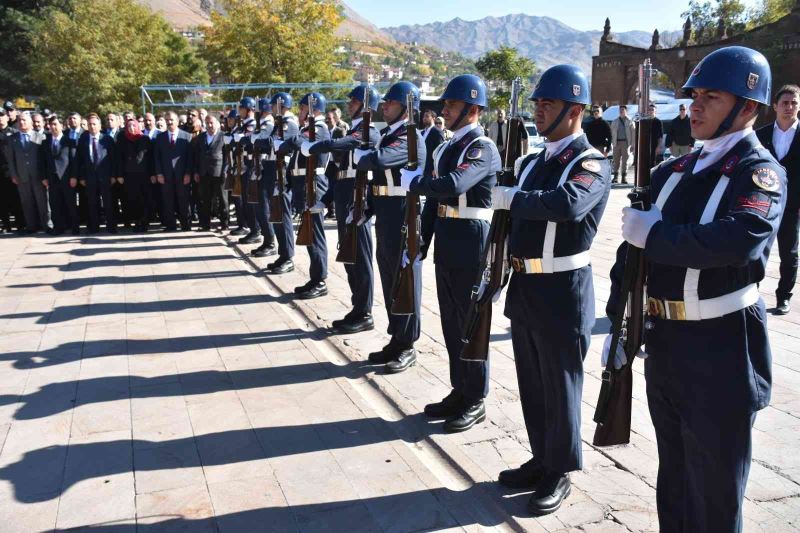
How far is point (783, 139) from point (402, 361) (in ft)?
13.1

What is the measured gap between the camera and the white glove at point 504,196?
3385 mm

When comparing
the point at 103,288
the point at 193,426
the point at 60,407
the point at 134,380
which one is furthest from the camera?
the point at 103,288

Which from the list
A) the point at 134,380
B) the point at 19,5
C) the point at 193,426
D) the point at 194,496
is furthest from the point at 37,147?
the point at 19,5

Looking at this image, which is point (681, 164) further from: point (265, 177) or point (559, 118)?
point (265, 177)

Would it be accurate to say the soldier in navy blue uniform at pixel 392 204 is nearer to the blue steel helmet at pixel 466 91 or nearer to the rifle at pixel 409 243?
the rifle at pixel 409 243

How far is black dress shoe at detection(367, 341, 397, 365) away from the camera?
571 cm

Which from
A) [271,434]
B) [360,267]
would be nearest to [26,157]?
[360,267]

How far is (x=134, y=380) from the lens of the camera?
544cm

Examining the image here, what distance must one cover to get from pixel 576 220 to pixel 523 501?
1496 mm

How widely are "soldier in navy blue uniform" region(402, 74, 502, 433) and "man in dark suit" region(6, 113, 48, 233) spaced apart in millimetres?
9882

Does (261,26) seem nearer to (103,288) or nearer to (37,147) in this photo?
(37,147)

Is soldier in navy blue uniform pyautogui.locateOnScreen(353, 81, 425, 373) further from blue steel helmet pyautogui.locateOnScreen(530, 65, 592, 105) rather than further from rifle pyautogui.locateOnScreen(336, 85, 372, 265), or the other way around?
blue steel helmet pyautogui.locateOnScreen(530, 65, 592, 105)

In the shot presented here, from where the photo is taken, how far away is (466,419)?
447 centimetres

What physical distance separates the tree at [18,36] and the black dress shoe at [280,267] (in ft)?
105
